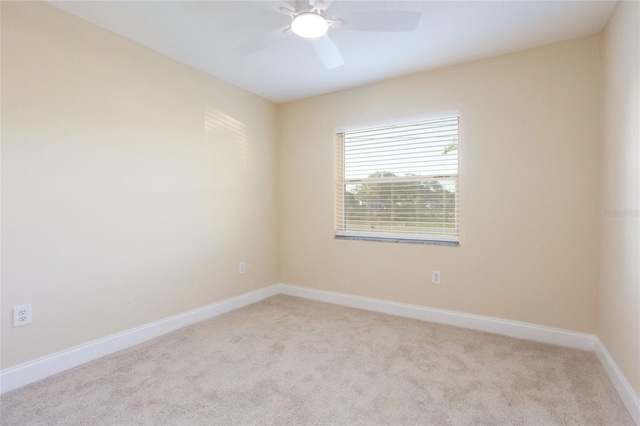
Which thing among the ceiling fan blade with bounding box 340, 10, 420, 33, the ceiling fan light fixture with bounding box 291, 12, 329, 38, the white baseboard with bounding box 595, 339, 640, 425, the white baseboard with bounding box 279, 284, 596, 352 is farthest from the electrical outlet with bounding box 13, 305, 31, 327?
the white baseboard with bounding box 595, 339, 640, 425

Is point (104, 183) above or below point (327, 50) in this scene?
below

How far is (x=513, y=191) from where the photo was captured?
8.46ft

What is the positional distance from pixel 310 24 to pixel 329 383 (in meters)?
2.08

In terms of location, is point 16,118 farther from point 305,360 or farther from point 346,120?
point 346,120

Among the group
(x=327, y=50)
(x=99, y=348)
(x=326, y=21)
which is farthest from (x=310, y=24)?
(x=99, y=348)

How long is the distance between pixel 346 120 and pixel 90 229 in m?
2.50

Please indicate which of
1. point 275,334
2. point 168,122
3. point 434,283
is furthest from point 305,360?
point 168,122

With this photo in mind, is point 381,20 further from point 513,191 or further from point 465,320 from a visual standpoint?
point 465,320

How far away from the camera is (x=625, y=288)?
1.80 meters

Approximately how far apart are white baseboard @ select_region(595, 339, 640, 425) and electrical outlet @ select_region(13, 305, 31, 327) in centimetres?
337

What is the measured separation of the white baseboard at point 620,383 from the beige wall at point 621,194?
39 mm

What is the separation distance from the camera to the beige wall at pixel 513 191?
2.35 metres

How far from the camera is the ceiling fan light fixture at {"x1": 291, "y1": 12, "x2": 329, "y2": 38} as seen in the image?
173 cm

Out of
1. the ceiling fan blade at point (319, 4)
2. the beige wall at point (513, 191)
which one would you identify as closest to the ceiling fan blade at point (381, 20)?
the ceiling fan blade at point (319, 4)
